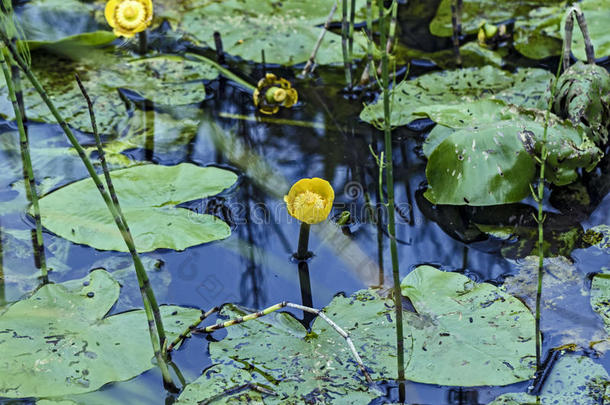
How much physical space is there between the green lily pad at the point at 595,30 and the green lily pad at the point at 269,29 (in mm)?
841

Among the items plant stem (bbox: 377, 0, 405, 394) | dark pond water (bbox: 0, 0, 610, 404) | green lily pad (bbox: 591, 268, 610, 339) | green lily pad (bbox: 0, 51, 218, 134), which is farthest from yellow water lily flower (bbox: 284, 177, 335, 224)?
green lily pad (bbox: 0, 51, 218, 134)

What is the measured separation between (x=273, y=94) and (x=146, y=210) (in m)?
0.77

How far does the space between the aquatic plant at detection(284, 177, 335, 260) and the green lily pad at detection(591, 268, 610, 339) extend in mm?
691

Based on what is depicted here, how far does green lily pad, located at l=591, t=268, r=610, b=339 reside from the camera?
1.60 meters

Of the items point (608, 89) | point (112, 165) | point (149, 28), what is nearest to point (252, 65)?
point (149, 28)

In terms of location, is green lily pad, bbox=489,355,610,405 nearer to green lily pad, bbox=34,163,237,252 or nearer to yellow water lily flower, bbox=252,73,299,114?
→ green lily pad, bbox=34,163,237,252

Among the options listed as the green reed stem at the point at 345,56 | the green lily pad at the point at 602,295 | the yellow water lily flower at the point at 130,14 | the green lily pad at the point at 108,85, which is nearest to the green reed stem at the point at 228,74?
the green lily pad at the point at 108,85

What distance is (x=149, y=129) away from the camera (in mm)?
2393

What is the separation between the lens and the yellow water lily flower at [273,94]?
8.05ft

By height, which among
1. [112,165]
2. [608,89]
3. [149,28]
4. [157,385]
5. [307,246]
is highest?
[149,28]

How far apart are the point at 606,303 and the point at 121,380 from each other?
116 cm

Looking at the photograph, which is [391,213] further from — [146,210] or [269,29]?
[269,29]

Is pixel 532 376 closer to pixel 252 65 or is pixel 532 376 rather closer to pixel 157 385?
pixel 157 385

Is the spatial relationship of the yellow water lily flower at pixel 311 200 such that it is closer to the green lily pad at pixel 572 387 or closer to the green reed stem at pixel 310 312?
the green reed stem at pixel 310 312
